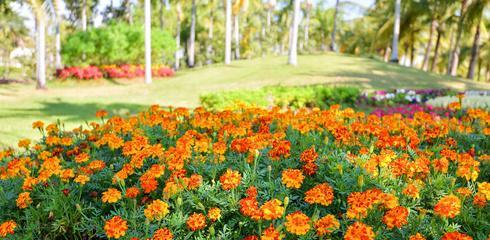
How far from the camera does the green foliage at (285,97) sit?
1045 cm

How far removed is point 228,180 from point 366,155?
127 centimetres

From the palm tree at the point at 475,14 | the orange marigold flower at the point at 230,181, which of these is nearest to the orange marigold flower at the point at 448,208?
the orange marigold flower at the point at 230,181

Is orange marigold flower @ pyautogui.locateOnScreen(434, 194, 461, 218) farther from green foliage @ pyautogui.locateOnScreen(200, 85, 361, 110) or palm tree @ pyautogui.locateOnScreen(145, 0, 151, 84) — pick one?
palm tree @ pyautogui.locateOnScreen(145, 0, 151, 84)

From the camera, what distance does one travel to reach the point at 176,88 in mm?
18641

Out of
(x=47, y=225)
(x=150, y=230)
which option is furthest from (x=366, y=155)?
(x=47, y=225)

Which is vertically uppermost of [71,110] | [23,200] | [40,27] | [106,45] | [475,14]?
[475,14]

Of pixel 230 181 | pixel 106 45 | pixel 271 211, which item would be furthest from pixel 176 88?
pixel 271 211

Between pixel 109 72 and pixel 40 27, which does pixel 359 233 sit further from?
pixel 109 72

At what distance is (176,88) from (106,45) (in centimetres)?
887

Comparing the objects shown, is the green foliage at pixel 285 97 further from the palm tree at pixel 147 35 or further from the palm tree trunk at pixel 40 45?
the palm tree at pixel 147 35

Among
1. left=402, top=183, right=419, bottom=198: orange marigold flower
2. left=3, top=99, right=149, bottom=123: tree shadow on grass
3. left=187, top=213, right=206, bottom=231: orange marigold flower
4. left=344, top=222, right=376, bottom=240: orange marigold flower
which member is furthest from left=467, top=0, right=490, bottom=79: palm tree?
left=187, top=213, right=206, bottom=231: orange marigold flower

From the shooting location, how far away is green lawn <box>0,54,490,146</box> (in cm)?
1096

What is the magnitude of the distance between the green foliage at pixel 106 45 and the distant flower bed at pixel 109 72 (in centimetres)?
79

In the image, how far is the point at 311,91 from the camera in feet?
37.7
